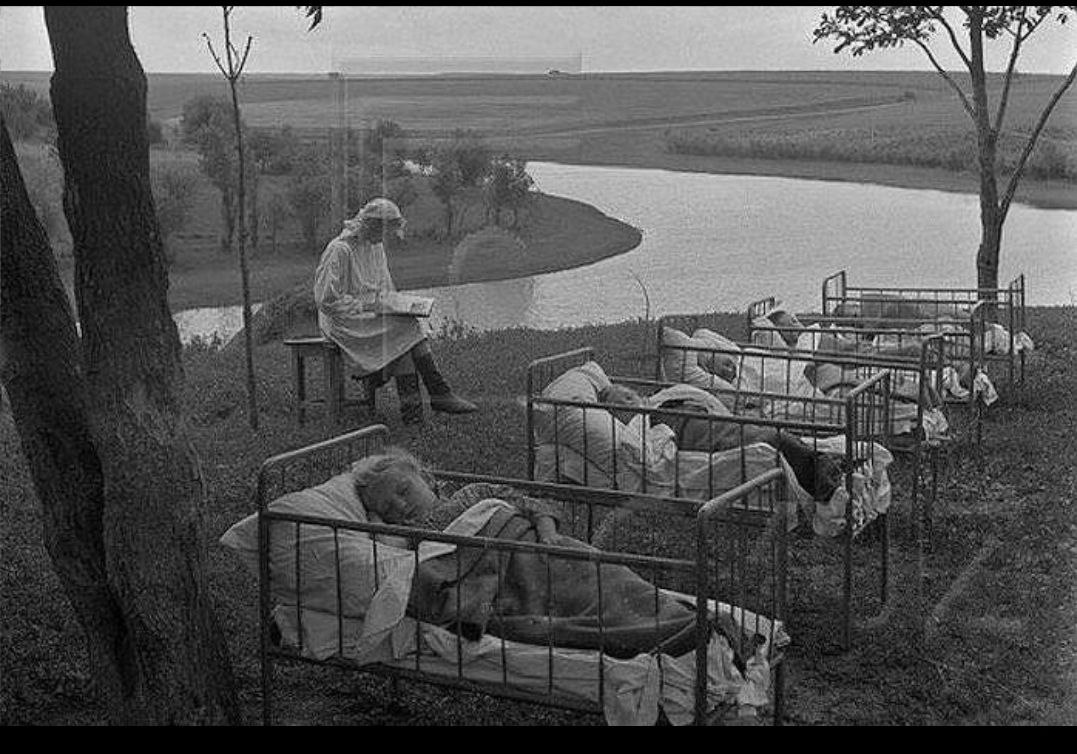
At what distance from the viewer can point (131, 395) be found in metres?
3.54

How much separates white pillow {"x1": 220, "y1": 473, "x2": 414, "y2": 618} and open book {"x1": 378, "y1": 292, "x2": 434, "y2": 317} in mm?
3828

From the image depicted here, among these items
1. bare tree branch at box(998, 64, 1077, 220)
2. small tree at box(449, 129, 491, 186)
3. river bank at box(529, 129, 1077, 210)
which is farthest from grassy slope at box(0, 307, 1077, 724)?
bare tree branch at box(998, 64, 1077, 220)

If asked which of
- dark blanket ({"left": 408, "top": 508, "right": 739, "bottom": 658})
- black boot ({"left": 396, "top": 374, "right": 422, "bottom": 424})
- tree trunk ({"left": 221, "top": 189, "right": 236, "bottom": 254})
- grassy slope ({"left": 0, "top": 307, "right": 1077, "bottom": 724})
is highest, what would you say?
tree trunk ({"left": 221, "top": 189, "right": 236, "bottom": 254})

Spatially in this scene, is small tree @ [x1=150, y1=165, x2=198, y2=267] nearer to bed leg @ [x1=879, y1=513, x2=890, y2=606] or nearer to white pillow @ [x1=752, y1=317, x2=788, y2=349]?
white pillow @ [x1=752, y1=317, x2=788, y2=349]

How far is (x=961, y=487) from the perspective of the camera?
7.64 metres

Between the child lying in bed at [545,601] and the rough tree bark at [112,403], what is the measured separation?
2.06 feet

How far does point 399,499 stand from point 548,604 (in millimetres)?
886

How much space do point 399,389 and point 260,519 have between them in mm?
4131

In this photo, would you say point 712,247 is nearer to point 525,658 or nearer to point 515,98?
point 515,98

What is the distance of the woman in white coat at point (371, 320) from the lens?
309 inches

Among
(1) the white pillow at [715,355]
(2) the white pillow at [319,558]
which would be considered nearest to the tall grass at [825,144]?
(1) the white pillow at [715,355]

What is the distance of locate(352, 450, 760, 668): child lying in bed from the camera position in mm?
3656

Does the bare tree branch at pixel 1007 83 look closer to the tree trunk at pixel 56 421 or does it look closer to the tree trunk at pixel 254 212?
the tree trunk at pixel 254 212

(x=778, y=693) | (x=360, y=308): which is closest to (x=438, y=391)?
(x=360, y=308)
